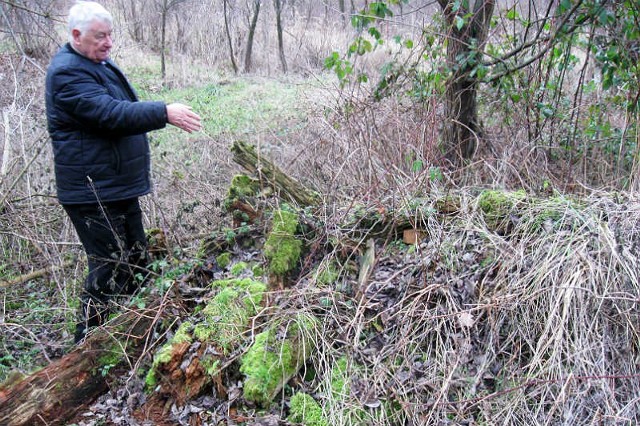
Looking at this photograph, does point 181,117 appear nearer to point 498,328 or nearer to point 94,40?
point 94,40

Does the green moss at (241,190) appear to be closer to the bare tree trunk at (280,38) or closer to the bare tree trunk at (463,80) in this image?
the bare tree trunk at (463,80)

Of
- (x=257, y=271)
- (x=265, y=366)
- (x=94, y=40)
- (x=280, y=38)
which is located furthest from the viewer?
(x=280, y=38)

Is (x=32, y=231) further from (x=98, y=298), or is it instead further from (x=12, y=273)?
(x=98, y=298)

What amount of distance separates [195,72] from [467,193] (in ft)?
37.2

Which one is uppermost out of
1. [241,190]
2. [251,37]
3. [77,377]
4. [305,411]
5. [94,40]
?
[251,37]

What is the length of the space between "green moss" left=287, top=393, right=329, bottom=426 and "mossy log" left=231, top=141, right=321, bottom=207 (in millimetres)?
1638

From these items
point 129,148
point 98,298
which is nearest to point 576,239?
point 129,148

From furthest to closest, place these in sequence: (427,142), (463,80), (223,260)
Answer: (463,80), (427,142), (223,260)

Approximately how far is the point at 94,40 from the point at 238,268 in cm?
175

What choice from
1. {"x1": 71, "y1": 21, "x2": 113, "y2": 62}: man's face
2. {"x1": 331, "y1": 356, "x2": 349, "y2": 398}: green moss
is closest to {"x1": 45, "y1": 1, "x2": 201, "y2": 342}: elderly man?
{"x1": 71, "y1": 21, "x2": 113, "y2": 62}: man's face

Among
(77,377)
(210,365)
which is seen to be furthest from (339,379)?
(77,377)

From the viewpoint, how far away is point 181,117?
3.29 meters

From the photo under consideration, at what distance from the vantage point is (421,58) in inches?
204

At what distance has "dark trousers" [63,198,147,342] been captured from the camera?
11.3ft
